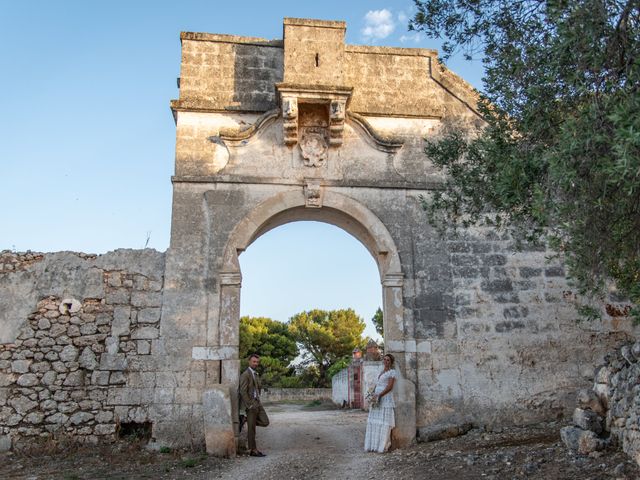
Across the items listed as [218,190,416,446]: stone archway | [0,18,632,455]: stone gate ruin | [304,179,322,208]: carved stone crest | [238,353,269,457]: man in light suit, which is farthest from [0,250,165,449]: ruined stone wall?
[304,179,322,208]: carved stone crest

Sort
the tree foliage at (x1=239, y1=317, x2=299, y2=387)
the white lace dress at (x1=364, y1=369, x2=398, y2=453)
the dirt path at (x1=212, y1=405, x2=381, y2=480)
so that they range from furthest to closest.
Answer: the tree foliage at (x1=239, y1=317, x2=299, y2=387) < the white lace dress at (x1=364, y1=369, x2=398, y2=453) < the dirt path at (x1=212, y1=405, x2=381, y2=480)

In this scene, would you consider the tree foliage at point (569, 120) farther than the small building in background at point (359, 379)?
No

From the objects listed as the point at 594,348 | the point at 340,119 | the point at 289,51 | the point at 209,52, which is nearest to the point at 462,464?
the point at 594,348

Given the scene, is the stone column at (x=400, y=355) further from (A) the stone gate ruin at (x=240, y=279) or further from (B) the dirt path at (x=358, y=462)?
(B) the dirt path at (x=358, y=462)

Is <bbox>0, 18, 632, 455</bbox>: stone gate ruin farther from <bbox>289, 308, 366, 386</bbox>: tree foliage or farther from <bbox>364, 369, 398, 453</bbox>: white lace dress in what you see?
<bbox>289, 308, 366, 386</bbox>: tree foliage

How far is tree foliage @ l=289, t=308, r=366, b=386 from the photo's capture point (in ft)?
119

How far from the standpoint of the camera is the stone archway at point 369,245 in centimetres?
842

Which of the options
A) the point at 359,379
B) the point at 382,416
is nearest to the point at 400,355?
the point at 382,416

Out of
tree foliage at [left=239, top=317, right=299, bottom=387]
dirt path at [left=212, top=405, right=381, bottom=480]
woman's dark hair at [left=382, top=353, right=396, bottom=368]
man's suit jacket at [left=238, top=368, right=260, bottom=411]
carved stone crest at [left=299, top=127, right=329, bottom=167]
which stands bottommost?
dirt path at [left=212, top=405, right=381, bottom=480]

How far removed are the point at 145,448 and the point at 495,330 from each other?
5507 millimetres

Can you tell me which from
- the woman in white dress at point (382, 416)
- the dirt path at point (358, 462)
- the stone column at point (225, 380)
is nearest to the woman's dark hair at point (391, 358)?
the woman in white dress at point (382, 416)

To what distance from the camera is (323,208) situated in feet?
31.2

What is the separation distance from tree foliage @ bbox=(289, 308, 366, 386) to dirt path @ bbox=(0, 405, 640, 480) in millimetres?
27177

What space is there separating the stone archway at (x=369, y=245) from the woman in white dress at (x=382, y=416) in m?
0.15
